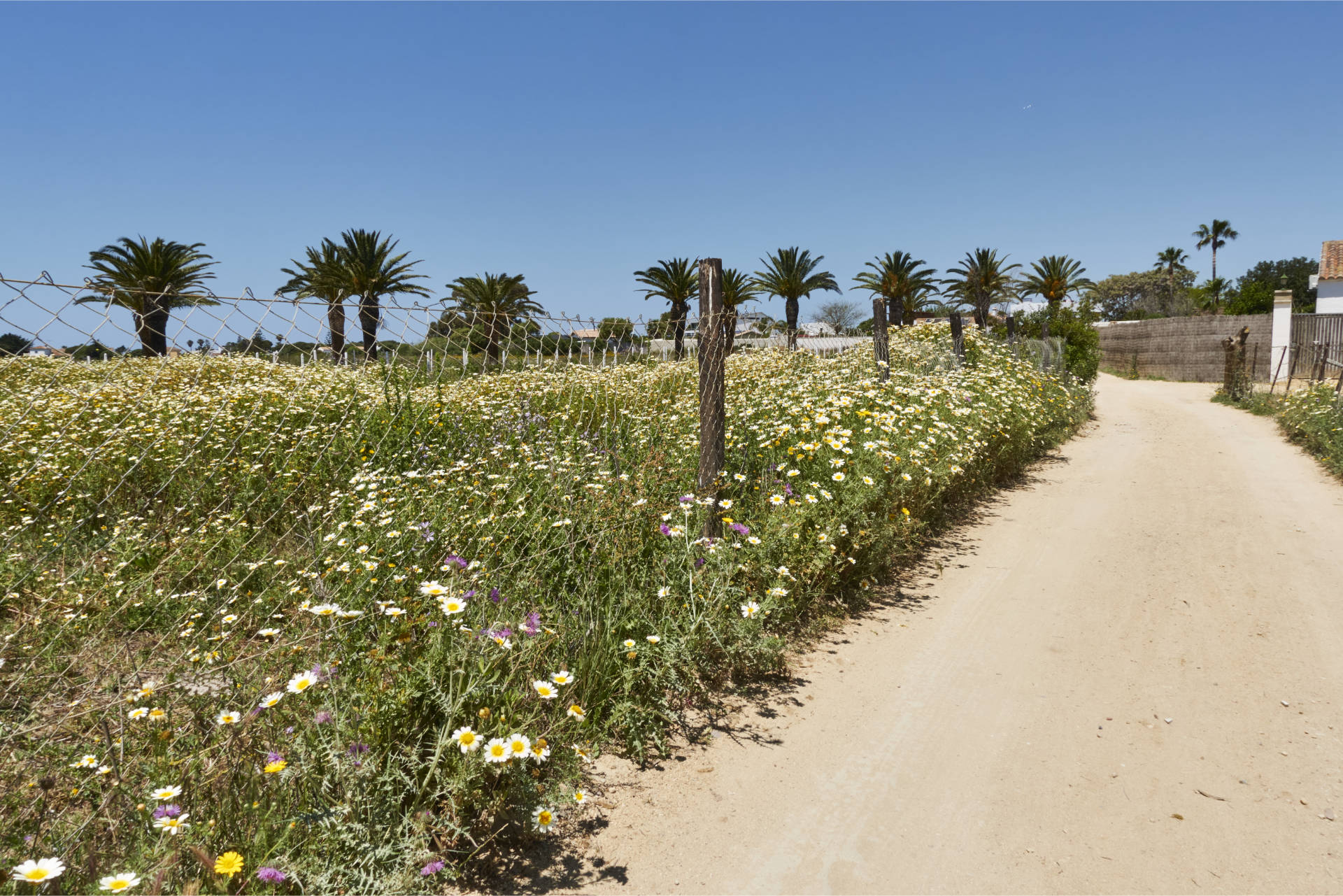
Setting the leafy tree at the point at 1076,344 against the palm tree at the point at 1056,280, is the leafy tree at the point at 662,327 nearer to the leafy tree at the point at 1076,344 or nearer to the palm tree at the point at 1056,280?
the leafy tree at the point at 1076,344

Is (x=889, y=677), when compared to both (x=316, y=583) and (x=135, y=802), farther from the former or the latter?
(x=135, y=802)

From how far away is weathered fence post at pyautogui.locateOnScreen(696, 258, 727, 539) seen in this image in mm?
4211

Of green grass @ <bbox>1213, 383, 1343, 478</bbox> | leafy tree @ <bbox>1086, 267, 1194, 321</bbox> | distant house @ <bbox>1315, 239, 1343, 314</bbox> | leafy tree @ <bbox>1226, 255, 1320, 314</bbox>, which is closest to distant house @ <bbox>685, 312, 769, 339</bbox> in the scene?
green grass @ <bbox>1213, 383, 1343, 478</bbox>

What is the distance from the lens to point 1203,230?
60312mm

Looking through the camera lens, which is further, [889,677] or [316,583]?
[889,677]

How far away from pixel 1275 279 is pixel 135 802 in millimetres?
66390

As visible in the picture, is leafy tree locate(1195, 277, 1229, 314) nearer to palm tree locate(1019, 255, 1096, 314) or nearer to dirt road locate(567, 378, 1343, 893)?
palm tree locate(1019, 255, 1096, 314)

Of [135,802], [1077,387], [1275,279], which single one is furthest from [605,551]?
[1275,279]

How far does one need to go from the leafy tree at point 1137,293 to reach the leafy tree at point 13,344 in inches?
2669

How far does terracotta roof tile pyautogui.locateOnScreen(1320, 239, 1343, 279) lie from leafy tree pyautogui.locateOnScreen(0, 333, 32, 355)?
113ft

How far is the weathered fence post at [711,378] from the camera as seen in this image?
166 inches

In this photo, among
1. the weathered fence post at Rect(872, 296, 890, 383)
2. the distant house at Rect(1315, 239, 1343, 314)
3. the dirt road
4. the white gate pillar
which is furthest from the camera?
the distant house at Rect(1315, 239, 1343, 314)

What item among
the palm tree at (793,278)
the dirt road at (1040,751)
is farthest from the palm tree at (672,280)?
the dirt road at (1040,751)

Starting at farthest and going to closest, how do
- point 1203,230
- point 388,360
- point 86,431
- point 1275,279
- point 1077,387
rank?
point 1203,230, point 1275,279, point 1077,387, point 86,431, point 388,360
